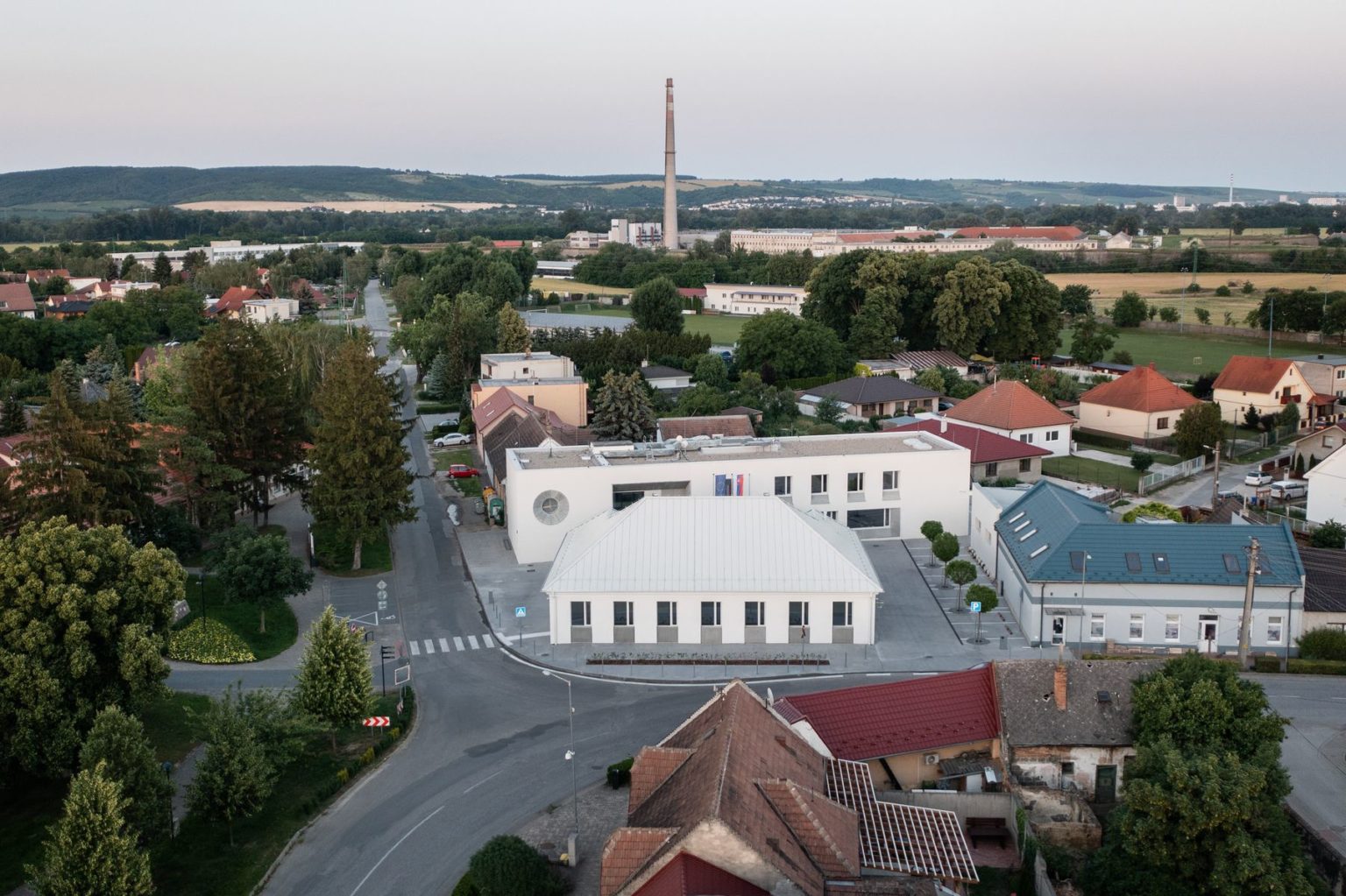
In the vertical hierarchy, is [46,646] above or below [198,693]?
above

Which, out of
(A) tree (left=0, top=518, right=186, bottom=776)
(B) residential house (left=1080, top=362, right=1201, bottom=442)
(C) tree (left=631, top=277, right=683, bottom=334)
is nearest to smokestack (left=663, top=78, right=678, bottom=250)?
(C) tree (left=631, top=277, right=683, bottom=334)

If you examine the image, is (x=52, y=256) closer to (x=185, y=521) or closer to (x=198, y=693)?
(x=185, y=521)

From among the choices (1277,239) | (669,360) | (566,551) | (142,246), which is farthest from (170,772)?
(142,246)

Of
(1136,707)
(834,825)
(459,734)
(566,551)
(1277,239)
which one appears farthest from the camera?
(1277,239)

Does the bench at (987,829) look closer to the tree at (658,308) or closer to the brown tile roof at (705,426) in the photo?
the brown tile roof at (705,426)

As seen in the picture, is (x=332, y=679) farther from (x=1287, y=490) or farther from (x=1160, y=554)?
(x=1287, y=490)

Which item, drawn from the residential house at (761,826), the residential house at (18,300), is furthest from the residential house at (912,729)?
the residential house at (18,300)
